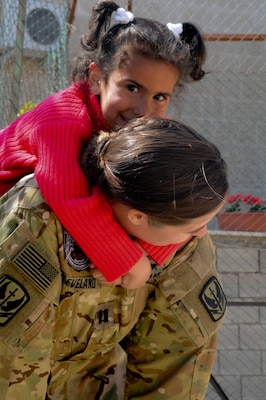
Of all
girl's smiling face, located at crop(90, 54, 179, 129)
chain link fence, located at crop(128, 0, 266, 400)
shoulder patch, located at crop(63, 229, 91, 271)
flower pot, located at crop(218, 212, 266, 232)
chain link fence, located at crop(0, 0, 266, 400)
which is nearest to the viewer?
shoulder patch, located at crop(63, 229, 91, 271)

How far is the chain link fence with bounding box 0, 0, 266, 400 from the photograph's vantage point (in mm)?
5953

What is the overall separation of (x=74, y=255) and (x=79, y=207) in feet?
0.54

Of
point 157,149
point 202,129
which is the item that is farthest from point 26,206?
point 202,129

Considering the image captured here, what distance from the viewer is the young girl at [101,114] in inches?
82.6

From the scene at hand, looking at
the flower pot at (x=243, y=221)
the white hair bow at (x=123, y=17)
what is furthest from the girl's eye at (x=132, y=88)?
the flower pot at (x=243, y=221)

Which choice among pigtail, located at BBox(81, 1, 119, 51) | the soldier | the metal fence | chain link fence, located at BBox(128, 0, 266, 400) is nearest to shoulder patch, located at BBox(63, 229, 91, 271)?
the soldier

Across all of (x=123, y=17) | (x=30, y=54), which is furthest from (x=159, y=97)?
(x=30, y=54)

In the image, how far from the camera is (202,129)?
6793mm

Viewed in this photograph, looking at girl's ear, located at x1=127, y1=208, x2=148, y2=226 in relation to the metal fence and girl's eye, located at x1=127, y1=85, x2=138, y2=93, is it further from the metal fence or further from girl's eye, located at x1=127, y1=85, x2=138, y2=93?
the metal fence

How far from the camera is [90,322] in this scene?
7.55 feet

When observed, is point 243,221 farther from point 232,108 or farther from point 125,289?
point 125,289

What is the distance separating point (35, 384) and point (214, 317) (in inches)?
23.7

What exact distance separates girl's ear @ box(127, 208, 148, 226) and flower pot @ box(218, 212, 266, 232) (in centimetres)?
334

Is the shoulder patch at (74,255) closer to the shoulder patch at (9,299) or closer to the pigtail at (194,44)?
the shoulder patch at (9,299)
